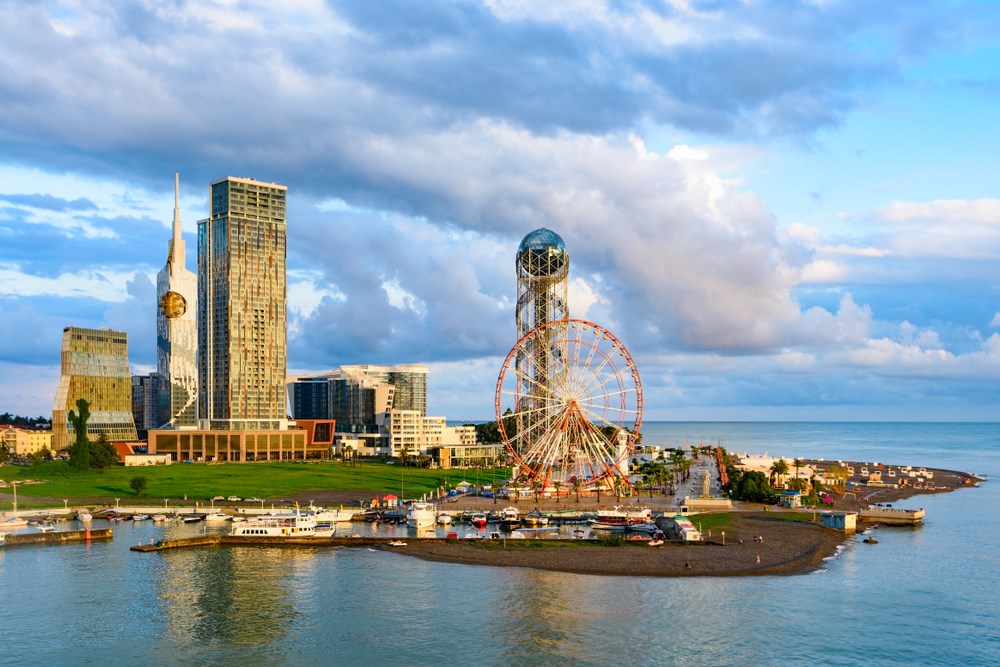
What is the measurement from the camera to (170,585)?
88.8 metres

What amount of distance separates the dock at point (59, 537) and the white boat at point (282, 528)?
54.9 ft

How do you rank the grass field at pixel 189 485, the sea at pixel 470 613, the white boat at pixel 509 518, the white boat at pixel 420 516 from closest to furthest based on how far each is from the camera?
the sea at pixel 470 613, the white boat at pixel 420 516, the white boat at pixel 509 518, the grass field at pixel 189 485

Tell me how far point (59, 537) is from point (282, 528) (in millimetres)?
28205

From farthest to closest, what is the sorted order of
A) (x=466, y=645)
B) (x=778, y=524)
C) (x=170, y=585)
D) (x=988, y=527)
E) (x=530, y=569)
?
(x=988, y=527)
(x=778, y=524)
(x=530, y=569)
(x=170, y=585)
(x=466, y=645)

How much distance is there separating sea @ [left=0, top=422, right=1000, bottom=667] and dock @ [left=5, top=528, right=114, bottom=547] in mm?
8690

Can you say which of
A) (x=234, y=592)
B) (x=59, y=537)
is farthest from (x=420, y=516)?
(x=59, y=537)

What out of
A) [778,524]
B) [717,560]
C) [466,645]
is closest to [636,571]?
[717,560]

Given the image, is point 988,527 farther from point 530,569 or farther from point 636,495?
point 530,569

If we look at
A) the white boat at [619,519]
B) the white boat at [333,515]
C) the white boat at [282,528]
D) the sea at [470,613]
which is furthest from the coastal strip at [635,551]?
the white boat at [333,515]

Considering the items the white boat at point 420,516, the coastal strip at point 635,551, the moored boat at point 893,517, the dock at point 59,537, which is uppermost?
the white boat at point 420,516

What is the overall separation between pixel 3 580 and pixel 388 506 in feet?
206

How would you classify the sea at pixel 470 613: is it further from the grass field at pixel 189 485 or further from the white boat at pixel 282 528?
the grass field at pixel 189 485

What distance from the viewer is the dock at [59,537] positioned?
11438 cm

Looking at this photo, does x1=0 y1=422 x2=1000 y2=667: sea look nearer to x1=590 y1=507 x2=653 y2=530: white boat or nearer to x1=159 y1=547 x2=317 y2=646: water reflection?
x1=159 y1=547 x2=317 y2=646: water reflection
